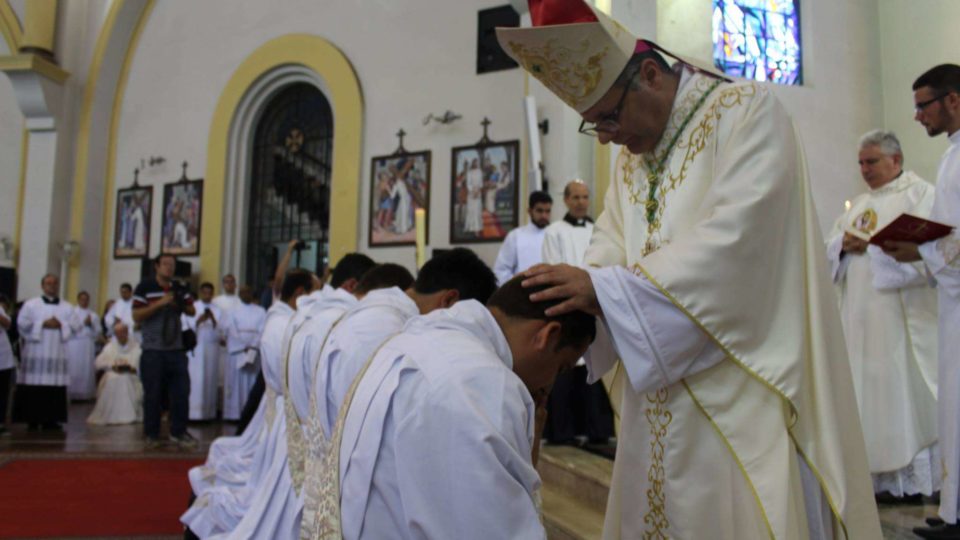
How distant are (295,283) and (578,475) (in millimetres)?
2454

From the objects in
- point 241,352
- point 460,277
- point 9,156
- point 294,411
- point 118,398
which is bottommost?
point 118,398

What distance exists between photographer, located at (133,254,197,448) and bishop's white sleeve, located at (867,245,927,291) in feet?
19.0

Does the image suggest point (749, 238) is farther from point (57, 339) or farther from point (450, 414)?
point (57, 339)

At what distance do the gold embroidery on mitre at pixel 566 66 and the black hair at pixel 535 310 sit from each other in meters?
0.62

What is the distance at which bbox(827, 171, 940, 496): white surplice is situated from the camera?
3.68 metres

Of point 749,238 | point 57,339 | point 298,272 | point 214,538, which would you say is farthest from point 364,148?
point 749,238

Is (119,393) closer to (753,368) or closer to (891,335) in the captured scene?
(891,335)

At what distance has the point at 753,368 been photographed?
173 centimetres

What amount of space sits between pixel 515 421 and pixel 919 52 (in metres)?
7.47

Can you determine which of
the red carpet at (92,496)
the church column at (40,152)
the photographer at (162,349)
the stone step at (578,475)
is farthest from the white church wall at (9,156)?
the stone step at (578,475)

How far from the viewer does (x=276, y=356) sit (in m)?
4.38

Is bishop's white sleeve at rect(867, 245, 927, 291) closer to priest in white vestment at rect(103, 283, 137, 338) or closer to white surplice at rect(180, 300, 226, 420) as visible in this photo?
white surplice at rect(180, 300, 226, 420)

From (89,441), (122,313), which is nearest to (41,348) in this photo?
(89,441)

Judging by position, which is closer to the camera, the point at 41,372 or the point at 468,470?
the point at 468,470
